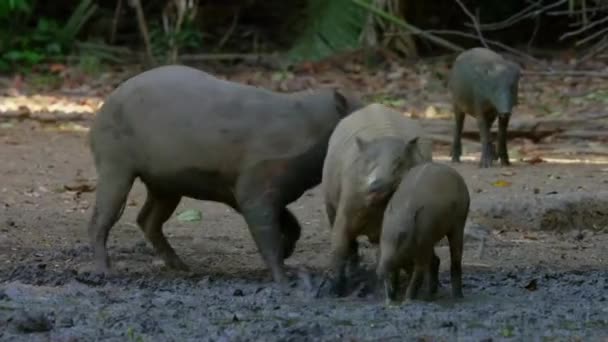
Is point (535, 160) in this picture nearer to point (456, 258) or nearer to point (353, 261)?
point (353, 261)

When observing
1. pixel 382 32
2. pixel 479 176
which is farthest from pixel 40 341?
pixel 382 32

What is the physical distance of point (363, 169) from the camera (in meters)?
5.93

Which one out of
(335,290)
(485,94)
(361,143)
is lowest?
(485,94)

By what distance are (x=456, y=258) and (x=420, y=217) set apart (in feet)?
1.25

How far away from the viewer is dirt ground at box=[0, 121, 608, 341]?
512 cm


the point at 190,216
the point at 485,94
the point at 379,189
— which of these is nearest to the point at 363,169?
the point at 379,189

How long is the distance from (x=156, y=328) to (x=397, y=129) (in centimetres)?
173

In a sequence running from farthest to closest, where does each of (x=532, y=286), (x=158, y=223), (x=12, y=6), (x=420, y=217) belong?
1. (x=12, y=6)
2. (x=158, y=223)
3. (x=532, y=286)
4. (x=420, y=217)

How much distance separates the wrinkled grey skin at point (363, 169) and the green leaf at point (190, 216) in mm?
2735

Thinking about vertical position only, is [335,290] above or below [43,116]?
above

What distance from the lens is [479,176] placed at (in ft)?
35.2

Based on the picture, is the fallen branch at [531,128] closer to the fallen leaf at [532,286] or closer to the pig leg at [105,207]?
the pig leg at [105,207]

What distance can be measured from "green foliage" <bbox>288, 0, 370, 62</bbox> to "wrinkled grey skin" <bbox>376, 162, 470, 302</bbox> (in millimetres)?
11325

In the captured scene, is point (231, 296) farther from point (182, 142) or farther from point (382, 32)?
point (382, 32)
